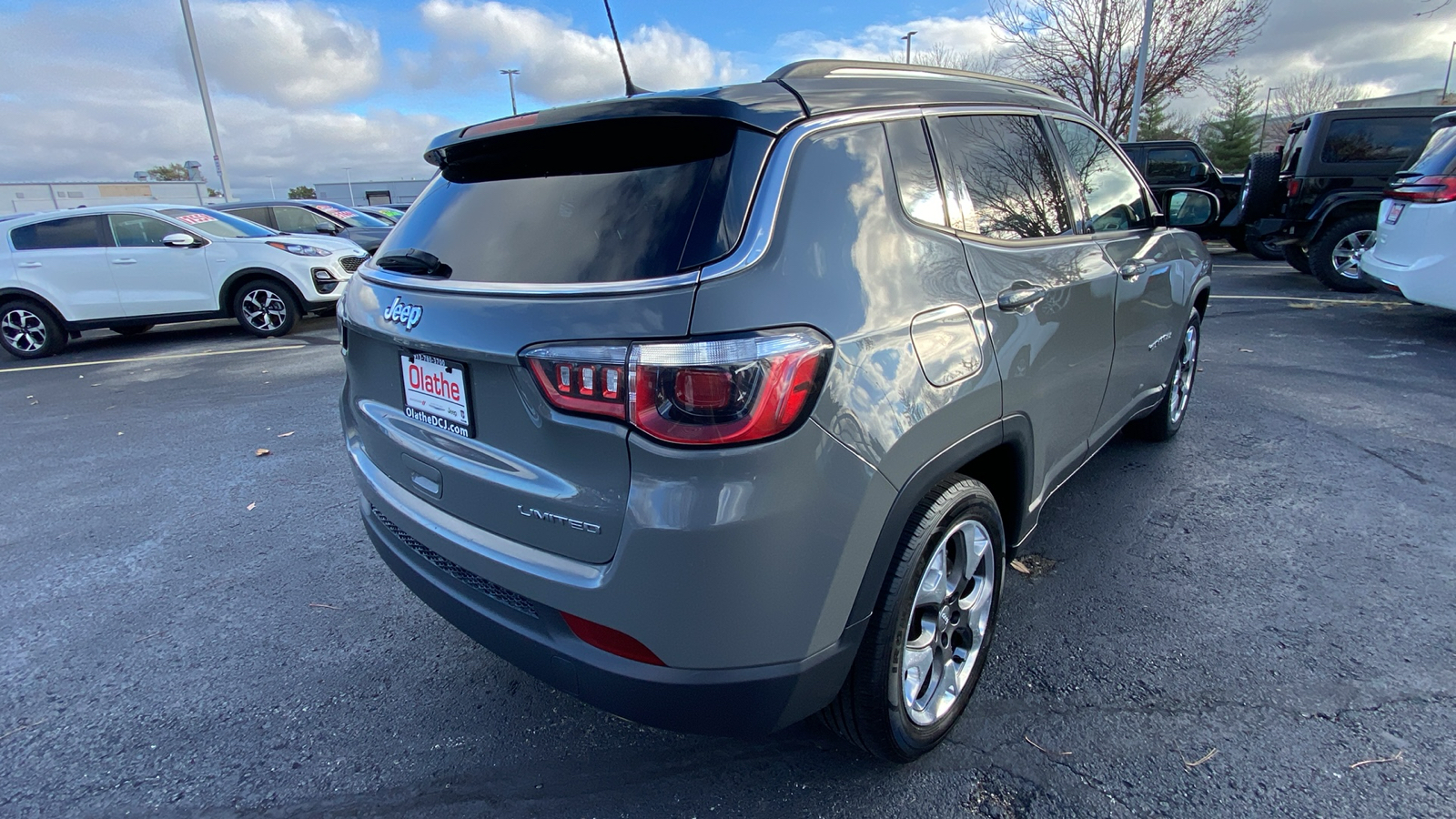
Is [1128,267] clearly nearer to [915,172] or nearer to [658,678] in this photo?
[915,172]

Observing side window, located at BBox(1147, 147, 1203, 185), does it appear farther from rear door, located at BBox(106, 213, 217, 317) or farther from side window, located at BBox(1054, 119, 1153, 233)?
rear door, located at BBox(106, 213, 217, 317)

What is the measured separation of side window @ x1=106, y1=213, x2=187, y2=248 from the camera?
873 centimetres

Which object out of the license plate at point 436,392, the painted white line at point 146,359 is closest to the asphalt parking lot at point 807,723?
the license plate at point 436,392

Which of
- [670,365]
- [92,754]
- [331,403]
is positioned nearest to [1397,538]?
[670,365]

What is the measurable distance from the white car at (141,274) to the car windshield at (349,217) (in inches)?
175

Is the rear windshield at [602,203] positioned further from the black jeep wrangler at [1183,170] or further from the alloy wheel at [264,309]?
the black jeep wrangler at [1183,170]

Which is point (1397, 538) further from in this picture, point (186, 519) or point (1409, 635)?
point (186, 519)

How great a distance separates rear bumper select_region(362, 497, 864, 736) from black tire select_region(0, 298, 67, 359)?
10.1 m

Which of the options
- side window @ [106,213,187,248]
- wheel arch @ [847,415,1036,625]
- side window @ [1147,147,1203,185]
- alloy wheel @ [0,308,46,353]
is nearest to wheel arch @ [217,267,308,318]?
side window @ [106,213,187,248]

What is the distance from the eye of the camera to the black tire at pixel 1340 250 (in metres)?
8.97

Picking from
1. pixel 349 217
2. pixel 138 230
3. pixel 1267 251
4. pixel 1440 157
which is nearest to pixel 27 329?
pixel 138 230

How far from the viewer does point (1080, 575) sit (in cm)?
301

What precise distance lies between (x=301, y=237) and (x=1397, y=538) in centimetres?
1060

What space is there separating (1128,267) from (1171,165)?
40.8 ft
